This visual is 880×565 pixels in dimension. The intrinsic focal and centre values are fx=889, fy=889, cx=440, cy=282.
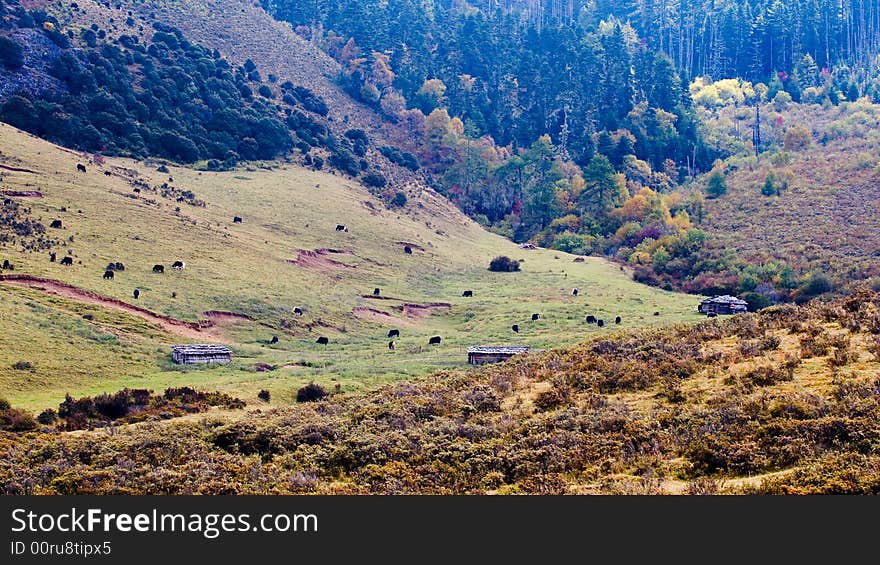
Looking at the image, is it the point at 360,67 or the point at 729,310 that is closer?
the point at 729,310

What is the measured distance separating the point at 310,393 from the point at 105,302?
1794cm

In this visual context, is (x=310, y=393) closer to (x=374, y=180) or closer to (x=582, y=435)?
(x=582, y=435)

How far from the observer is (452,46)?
541 ft

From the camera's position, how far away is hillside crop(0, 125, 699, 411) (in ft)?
136

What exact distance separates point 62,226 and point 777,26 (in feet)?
521

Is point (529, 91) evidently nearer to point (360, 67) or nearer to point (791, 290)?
point (360, 67)

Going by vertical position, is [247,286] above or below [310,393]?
above

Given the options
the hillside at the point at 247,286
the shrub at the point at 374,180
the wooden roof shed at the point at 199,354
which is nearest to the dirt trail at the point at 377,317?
the hillside at the point at 247,286

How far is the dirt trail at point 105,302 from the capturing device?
157 ft

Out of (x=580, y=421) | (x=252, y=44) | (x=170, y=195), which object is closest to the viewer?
(x=580, y=421)

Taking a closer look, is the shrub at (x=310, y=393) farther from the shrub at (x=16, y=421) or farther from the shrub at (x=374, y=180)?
the shrub at (x=374, y=180)

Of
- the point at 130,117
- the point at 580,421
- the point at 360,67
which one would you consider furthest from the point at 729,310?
the point at 360,67

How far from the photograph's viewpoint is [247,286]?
5978 centimetres

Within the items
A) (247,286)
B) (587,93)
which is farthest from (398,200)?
(587,93)
